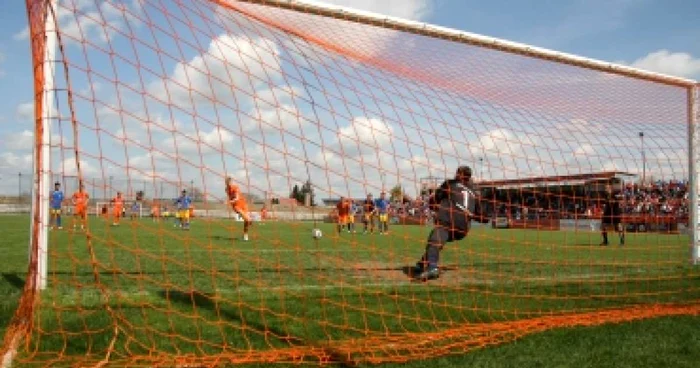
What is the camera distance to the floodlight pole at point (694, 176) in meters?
8.33

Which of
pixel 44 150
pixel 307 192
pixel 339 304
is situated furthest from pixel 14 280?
pixel 339 304

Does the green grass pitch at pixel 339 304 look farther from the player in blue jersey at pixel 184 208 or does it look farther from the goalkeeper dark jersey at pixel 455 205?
the player in blue jersey at pixel 184 208

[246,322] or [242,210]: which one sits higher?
[242,210]

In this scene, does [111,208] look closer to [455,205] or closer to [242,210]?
[455,205]

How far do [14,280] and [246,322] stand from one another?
351cm

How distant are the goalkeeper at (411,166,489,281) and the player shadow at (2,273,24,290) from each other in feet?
14.5

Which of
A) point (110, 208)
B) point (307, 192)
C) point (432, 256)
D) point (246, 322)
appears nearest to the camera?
point (246, 322)

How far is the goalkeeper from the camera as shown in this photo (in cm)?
705

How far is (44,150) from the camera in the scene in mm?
5004

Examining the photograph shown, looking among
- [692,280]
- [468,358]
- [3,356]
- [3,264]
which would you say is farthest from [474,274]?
[3,264]

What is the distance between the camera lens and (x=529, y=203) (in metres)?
7.74

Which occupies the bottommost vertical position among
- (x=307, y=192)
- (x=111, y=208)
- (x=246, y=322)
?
(x=246, y=322)

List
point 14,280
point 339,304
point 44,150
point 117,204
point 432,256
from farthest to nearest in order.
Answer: point 117,204, point 432,256, point 14,280, point 339,304, point 44,150

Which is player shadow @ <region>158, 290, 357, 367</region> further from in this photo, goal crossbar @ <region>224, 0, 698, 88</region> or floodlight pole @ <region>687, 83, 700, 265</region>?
floodlight pole @ <region>687, 83, 700, 265</region>
